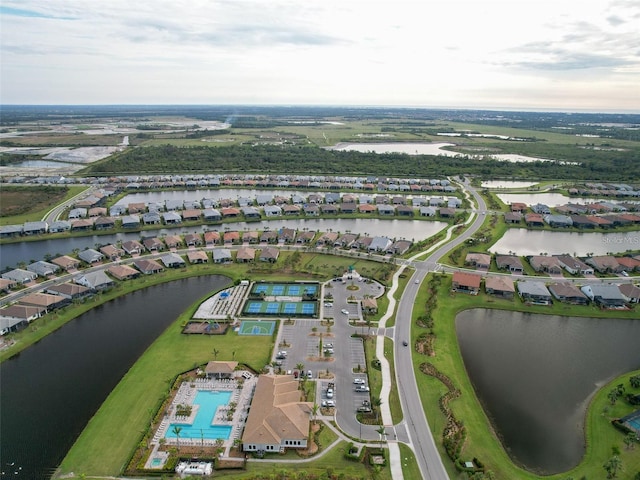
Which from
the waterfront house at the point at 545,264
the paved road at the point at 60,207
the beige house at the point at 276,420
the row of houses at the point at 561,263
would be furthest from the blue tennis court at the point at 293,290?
the paved road at the point at 60,207

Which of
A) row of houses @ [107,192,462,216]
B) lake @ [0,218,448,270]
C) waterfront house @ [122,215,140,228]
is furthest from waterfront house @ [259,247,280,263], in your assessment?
waterfront house @ [122,215,140,228]

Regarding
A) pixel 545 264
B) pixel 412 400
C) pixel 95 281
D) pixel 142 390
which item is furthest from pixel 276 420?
pixel 545 264

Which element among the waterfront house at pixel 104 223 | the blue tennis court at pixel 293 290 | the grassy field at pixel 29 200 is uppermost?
the grassy field at pixel 29 200

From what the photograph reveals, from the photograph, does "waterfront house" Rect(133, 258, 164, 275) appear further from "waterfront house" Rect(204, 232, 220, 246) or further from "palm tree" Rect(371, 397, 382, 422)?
"palm tree" Rect(371, 397, 382, 422)

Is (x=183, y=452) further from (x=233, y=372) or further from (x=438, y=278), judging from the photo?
(x=438, y=278)

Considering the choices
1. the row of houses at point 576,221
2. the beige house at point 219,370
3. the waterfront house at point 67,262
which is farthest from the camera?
the row of houses at point 576,221

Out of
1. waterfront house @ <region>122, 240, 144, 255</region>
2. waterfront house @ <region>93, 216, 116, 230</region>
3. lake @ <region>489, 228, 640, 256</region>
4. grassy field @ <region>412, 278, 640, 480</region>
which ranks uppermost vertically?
waterfront house @ <region>93, 216, 116, 230</region>

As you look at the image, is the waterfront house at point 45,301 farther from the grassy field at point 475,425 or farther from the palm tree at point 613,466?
the palm tree at point 613,466

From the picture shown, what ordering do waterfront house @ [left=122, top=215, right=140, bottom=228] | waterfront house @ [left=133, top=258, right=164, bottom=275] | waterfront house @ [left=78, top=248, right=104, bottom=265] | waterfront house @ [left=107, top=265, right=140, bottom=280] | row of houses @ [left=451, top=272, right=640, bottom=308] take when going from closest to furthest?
row of houses @ [left=451, top=272, right=640, bottom=308], waterfront house @ [left=107, top=265, right=140, bottom=280], waterfront house @ [left=133, top=258, right=164, bottom=275], waterfront house @ [left=78, top=248, right=104, bottom=265], waterfront house @ [left=122, top=215, right=140, bottom=228]
